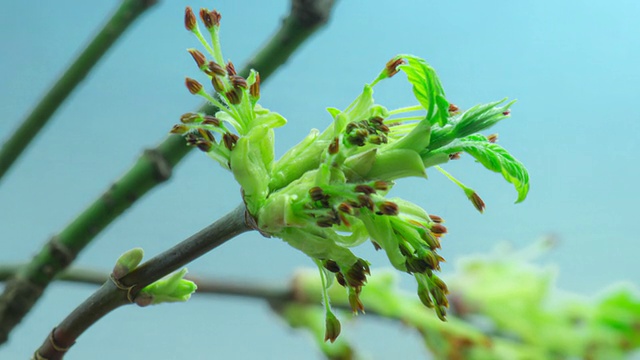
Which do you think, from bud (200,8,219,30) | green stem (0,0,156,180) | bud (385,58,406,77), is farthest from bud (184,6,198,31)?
green stem (0,0,156,180)

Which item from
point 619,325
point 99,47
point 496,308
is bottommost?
point 99,47

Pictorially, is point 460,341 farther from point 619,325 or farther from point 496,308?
point 619,325

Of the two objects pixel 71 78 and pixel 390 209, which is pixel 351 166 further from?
pixel 71 78

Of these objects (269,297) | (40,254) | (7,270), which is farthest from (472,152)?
(269,297)

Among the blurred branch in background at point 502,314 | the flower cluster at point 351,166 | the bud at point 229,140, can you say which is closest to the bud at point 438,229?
the flower cluster at point 351,166

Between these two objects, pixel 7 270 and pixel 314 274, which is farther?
pixel 314 274

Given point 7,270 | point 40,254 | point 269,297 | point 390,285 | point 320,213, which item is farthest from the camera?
point 390,285
